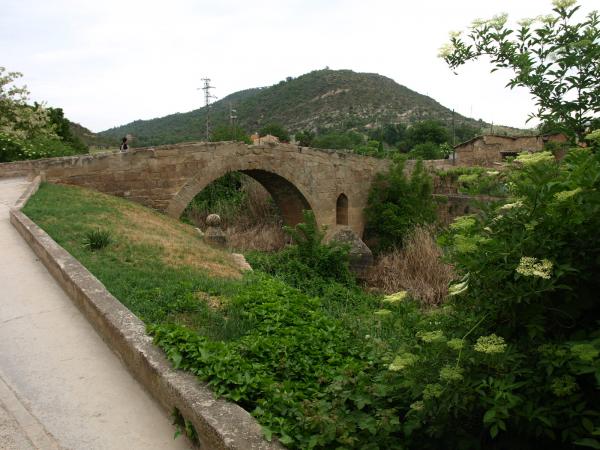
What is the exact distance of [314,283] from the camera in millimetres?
10211

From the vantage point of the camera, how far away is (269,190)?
1767 centimetres

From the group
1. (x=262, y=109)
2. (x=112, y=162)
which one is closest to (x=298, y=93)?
(x=262, y=109)

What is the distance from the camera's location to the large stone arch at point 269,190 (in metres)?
14.0

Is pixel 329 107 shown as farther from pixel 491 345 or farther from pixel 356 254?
pixel 491 345

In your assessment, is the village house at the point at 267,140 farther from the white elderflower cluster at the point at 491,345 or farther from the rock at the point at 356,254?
the white elderflower cluster at the point at 491,345

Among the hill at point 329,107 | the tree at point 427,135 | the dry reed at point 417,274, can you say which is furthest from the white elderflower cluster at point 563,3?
the hill at point 329,107

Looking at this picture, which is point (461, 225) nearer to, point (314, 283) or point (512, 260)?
point (512, 260)

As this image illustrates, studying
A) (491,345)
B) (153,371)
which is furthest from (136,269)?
(491,345)

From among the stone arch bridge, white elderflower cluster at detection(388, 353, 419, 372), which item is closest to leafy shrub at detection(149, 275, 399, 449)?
white elderflower cluster at detection(388, 353, 419, 372)

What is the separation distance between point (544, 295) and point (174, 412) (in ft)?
7.25

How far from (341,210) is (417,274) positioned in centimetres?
687

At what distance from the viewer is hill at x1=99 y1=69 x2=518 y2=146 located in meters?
58.7

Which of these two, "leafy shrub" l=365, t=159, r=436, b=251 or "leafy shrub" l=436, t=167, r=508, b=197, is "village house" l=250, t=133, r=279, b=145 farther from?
"leafy shrub" l=436, t=167, r=508, b=197

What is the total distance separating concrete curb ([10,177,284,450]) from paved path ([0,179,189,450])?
101 mm
